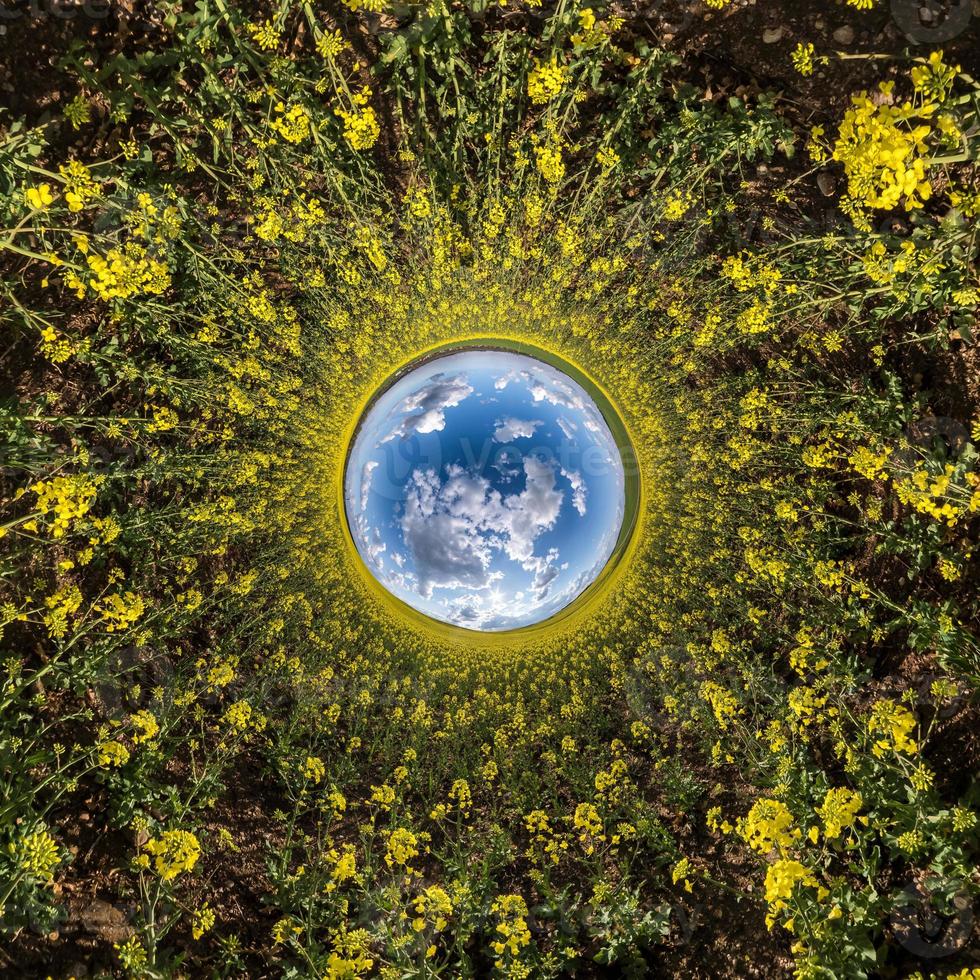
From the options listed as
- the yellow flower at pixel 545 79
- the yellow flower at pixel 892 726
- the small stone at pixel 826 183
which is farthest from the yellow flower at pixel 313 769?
the small stone at pixel 826 183

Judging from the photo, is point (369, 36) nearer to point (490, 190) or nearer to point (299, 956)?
point (490, 190)

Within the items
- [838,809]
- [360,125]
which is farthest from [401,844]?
[360,125]

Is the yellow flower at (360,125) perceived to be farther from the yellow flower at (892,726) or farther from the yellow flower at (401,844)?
the yellow flower at (892,726)

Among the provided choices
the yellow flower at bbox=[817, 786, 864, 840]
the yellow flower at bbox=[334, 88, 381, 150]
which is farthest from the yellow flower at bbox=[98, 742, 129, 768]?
the yellow flower at bbox=[817, 786, 864, 840]

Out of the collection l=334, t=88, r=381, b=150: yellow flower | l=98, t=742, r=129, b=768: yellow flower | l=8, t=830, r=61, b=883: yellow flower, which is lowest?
l=8, t=830, r=61, b=883: yellow flower

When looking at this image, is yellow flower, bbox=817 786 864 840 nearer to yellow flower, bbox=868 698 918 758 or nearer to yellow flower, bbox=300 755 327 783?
yellow flower, bbox=868 698 918 758

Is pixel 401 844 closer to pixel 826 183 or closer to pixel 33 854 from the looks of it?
pixel 33 854

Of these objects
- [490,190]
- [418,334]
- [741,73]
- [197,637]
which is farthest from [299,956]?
[741,73]

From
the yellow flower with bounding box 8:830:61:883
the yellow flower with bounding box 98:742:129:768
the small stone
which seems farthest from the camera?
the small stone

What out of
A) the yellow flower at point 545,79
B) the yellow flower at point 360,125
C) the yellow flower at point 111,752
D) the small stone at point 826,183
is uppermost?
the small stone at point 826,183
